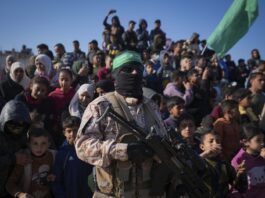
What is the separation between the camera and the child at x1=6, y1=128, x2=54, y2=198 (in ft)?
10.8

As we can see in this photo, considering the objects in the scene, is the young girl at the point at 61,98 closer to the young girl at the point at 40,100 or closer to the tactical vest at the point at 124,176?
the young girl at the point at 40,100

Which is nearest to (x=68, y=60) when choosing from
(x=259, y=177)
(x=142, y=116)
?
(x=259, y=177)

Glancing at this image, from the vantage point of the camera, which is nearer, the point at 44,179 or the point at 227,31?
the point at 44,179

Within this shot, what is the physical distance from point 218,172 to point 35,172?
71.4 inches

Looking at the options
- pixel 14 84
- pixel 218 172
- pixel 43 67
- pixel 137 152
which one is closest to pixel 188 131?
pixel 218 172

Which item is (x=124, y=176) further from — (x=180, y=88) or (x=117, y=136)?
(x=180, y=88)

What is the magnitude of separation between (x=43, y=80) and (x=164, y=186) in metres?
2.80

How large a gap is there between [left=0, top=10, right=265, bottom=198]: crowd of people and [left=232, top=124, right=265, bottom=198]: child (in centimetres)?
1

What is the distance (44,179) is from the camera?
137 inches

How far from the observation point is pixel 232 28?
22.9 ft

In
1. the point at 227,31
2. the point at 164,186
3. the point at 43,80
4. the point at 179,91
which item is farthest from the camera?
the point at 227,31

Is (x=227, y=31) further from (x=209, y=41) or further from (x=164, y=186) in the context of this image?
(x=164, y=186)

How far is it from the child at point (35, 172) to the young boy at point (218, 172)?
1565 mm

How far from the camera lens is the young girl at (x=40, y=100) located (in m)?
4.61
